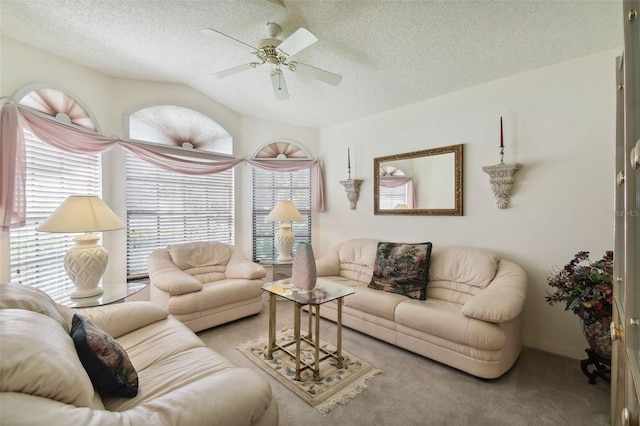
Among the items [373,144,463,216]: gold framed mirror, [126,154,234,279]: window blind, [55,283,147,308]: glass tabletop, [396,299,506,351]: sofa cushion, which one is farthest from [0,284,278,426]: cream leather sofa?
[373,144,463,216]: gold framed mirror

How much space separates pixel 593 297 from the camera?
193 cm

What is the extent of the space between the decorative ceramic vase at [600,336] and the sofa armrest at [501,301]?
451mm

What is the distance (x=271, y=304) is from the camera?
95.5 inches

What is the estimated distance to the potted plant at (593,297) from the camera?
191 centimetres

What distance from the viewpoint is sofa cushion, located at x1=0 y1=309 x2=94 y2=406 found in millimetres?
774

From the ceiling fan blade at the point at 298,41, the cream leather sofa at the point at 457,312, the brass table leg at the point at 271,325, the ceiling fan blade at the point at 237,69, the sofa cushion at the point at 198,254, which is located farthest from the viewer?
the sofa cushion at the point at 198,254

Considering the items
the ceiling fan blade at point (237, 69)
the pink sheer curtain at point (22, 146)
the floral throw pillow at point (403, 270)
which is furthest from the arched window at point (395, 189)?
the pink sheer curtain at point (22, 146)

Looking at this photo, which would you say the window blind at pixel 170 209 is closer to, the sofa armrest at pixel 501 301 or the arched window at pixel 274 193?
the arched window at pixel 274 193

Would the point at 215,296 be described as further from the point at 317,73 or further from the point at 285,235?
the point at 317,73

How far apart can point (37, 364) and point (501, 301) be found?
8.28 feet

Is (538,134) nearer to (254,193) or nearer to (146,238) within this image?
(254,193)

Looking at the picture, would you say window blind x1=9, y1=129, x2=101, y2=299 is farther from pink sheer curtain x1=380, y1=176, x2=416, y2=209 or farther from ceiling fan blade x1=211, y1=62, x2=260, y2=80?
pink sheer curtain x1=380, y1=176, x2=416, y2=209

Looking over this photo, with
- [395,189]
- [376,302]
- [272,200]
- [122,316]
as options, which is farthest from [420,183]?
[122,316]

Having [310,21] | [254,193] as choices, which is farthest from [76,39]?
[254,193]
